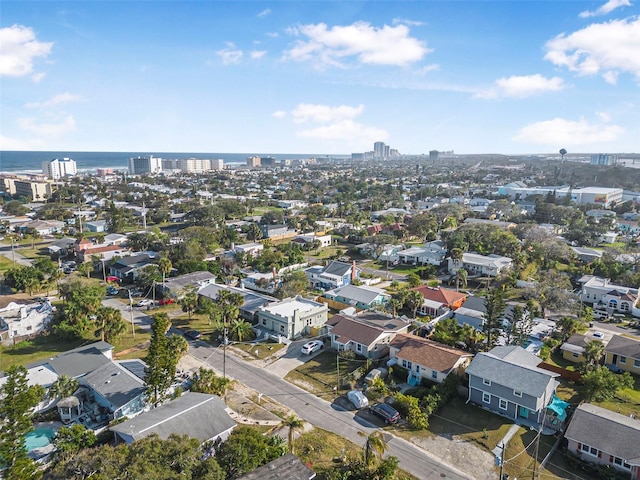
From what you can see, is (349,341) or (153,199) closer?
(349,341)

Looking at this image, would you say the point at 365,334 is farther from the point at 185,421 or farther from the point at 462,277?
the point at 462,277

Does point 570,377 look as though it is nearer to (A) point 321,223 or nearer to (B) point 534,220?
(A) point 321,223

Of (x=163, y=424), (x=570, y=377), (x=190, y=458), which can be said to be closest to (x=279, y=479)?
(x=190, y=458)

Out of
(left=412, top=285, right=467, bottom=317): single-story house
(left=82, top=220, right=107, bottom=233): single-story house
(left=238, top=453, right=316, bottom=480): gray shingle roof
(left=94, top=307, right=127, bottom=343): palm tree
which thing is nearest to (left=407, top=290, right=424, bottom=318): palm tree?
(left=412, top=285, right=467, bottom=317): single-story house

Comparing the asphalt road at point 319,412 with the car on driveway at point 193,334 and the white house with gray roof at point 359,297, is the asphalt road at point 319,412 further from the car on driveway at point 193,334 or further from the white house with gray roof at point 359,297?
the white house with gray roof at point 359,297

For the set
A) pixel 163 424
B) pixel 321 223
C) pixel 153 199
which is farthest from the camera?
pixel 153 199

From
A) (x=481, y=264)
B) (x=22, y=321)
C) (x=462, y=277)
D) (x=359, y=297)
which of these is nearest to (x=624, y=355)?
(x=462, y=277)

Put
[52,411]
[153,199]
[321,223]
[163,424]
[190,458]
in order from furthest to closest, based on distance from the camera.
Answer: [153,199], [321,223], [52,411], [163,424], [190,458]
